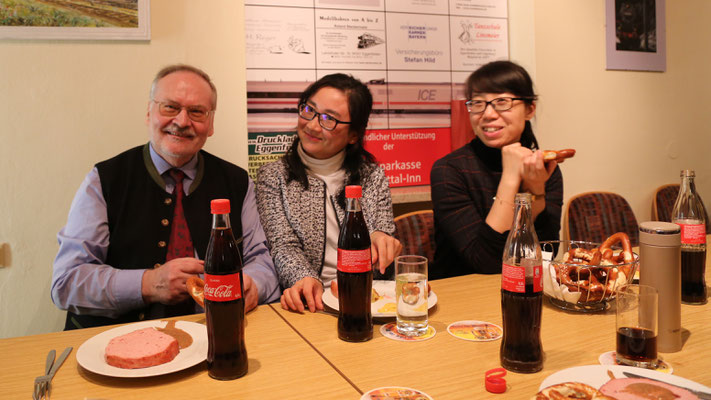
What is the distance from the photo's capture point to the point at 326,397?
2.87 feet

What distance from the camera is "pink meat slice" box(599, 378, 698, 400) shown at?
80 centimetres

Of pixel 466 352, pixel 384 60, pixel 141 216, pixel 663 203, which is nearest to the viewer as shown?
pixel 466 352

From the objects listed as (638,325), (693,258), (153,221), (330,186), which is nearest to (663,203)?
(693,258)

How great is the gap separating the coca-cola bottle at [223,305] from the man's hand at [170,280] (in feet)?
1.41

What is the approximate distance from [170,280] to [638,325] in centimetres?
116

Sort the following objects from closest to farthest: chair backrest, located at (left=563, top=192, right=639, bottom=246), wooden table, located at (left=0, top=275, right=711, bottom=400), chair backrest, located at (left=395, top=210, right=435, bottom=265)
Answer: wooden table, located at (left=0, top=275, right=711, bottom=400) < chair backrest, located at (left=395, top=210, right=435, bottom=265) < chair backrest, located at (left=563, top=192, right=639, bottom=246)

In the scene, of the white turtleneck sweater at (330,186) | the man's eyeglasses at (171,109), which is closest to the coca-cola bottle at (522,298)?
the white turtleneck sweater at (330,186)

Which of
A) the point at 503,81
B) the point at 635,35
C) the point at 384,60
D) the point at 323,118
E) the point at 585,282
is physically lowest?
the point at 585,282

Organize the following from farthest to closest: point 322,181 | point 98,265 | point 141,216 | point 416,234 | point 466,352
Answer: point 416,234, point 322,181, point 141,216, point 98,265, point 466,352

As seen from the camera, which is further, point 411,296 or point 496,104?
point 496,104

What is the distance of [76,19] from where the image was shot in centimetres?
211

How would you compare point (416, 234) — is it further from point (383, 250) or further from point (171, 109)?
point (171, 109)

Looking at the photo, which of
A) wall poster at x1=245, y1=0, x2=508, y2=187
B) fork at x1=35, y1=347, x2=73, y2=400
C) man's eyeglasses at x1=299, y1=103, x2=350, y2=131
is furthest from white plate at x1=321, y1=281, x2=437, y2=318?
wall poster at x1=245, y1=0, x2=508, y2=187

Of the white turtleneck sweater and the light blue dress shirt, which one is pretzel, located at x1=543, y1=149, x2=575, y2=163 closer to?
the white turtleneck sweater
